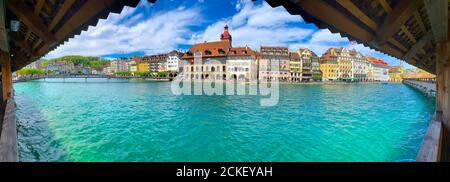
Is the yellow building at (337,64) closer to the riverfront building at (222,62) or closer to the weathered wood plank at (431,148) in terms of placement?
the riverfront building at (222,62)

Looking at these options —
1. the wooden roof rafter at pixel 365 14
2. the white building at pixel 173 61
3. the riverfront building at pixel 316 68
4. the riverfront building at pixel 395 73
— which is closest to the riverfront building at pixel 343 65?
the riverfront building at pixel 316 68

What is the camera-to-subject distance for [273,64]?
268ft

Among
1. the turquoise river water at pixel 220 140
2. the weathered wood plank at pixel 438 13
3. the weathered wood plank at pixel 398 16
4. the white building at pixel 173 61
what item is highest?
the white building at pixel 173 61

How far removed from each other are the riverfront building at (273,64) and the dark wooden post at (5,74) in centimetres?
7592

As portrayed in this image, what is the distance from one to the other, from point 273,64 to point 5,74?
79.4 m

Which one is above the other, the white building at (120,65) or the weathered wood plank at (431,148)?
the white building at (120,65)

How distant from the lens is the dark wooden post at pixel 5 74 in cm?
694

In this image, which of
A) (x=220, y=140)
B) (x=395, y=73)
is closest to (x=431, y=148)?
(x=220, y=140)

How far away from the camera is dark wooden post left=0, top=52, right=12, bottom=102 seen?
22.8 feet

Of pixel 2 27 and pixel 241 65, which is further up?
pixel 241 65

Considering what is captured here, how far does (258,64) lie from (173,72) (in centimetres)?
4253

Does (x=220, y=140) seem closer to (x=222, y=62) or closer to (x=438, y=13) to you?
(x=438, y=13)

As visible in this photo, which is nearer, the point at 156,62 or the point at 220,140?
the point at 220,140
